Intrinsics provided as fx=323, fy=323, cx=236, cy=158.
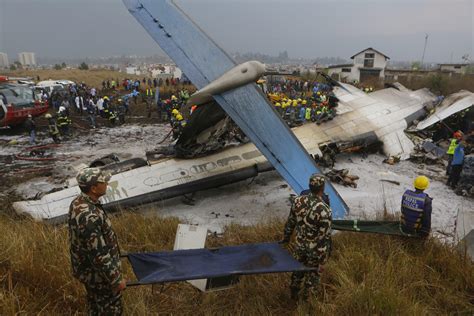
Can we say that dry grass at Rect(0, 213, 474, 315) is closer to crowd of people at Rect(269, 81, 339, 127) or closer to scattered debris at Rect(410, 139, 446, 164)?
scattered debris at Rect(410, 139, 446, 164)

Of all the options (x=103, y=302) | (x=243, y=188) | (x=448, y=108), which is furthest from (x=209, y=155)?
(x=448, y=108)

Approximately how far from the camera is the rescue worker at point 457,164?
964 centimetres

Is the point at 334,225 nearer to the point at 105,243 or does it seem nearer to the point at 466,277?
the point at 466,277

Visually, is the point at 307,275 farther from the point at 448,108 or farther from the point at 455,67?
the point at 455,67

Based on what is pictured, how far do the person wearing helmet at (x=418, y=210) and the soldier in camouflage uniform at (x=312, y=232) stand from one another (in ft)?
7.08

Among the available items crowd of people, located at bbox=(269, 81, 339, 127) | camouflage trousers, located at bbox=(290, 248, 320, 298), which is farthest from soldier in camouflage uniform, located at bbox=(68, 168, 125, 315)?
crowd of people, located at bbox=(269, 81, 339, 127)

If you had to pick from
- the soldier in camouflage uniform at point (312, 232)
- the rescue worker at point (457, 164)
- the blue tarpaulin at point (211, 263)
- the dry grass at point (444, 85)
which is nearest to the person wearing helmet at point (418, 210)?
the soldier in camouflage uniform at point (312, 232)

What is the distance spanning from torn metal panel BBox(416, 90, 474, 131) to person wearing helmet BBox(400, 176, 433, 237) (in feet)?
35.6

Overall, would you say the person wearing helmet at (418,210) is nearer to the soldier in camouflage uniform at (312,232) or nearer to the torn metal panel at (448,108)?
the soldier in camouflage uniform at (312,232)

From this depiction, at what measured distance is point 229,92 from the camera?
6.96 meters

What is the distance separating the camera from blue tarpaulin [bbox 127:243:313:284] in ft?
12.6

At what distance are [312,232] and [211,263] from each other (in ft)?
4.50

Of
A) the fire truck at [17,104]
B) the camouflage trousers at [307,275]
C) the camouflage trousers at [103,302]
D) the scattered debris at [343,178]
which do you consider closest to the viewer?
the camouflage trousers at [103,302]

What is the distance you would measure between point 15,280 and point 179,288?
2143 millimetres
